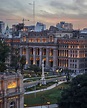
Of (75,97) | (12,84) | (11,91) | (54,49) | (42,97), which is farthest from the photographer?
(54,49)

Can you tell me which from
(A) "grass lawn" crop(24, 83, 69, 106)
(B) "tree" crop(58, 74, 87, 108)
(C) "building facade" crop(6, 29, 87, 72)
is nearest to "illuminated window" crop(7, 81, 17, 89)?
(B) "tree" crop(58, 74, 87, 108)

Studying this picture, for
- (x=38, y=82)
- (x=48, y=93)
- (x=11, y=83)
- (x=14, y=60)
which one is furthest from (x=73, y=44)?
(x=11, y=83)

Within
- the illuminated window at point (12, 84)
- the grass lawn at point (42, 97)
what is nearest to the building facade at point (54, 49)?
the grass lawn at point (42, 97)

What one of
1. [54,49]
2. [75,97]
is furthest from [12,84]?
[54,49]

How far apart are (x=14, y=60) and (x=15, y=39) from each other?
42.0 m

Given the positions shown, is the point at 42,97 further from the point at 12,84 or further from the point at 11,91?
the point at 11,91

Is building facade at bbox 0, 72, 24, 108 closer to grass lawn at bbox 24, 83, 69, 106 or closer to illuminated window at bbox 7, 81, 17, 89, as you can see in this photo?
illuminated window at bbox 7, 81, 17, 89

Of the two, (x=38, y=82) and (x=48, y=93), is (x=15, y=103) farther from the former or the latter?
(x=38, y=82)

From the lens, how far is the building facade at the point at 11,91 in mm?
46625

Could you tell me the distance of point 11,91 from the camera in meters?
48.0

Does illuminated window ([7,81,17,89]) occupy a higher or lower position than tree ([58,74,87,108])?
higher

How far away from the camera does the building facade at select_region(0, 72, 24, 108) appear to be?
4662cm

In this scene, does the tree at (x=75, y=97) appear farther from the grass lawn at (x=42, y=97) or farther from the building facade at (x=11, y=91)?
the grass lawn at (x=42, y=97)

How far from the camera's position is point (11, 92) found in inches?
1886
